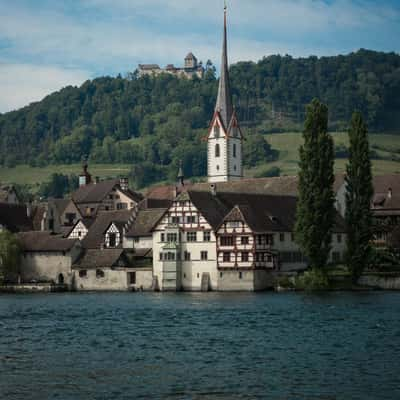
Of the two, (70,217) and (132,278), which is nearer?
(132,278)

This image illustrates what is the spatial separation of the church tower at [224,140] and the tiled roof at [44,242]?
40353 mm

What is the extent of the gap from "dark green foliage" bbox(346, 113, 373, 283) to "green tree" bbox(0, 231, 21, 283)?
131 feet

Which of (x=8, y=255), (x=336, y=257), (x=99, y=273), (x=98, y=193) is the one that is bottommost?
(x=99, y=273)

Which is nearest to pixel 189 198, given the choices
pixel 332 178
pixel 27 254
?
pixel 332 178

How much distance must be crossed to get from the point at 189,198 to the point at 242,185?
93.6 ft

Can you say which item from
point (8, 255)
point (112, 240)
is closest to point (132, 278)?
point (112, 240)

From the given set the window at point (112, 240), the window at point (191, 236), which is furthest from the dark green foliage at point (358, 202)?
the window at point (112, 240)

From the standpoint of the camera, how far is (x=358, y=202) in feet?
334

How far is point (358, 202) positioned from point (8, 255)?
4131 centimetres

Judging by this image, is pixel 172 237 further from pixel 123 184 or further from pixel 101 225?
pixel 123 184

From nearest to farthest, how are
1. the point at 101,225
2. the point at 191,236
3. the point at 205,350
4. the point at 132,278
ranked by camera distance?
the point at 205,350
the point at 191,236
the point at 132,278
the point at 101,225

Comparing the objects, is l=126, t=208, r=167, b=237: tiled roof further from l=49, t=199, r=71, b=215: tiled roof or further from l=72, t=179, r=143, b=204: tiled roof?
l=49, t=199, r=71, b=215: tiled roof

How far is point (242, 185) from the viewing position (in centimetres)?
13638

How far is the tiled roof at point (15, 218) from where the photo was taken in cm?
13625
